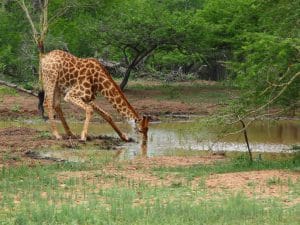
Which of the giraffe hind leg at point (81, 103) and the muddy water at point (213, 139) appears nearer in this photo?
Answer: the muddy water at point (213, 139)

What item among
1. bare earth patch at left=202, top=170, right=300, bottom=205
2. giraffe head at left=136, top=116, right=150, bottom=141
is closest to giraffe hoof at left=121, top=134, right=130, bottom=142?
giraffe head at left=136, top=116, right=150, bottom=141

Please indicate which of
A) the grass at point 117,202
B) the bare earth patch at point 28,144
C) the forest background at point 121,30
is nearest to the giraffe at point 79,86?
the bare earth patch at point 28,144

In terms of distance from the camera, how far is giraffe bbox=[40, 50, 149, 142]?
20.1m

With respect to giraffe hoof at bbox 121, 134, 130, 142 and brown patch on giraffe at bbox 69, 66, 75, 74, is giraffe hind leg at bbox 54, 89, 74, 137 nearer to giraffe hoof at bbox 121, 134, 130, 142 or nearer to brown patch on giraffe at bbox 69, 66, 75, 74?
brown patch on giraffe at bbox 69, 66, 75, 74

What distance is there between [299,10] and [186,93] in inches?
672

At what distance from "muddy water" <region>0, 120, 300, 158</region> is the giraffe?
41.7 inches

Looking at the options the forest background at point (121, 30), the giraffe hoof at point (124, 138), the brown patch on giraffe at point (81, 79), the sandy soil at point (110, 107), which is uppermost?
the forest background at point (121, 30)

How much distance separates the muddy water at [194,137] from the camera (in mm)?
18922

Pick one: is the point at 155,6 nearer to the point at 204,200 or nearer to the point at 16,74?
the point at 16,74

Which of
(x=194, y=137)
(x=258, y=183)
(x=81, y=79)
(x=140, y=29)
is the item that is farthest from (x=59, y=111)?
(x=140, y=29)

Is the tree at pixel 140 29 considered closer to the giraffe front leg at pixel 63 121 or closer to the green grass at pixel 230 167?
the giraffe front leg at pixel 63 121

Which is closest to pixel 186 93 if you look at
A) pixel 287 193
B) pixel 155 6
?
pixel 155 6

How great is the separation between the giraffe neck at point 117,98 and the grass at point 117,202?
561cm

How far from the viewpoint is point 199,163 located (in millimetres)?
16266
